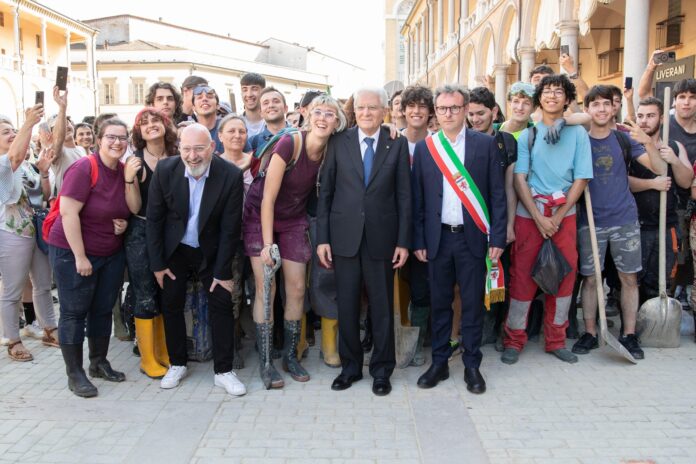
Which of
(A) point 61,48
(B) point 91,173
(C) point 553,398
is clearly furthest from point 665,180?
(A) point 61,48

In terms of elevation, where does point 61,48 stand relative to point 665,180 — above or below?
above

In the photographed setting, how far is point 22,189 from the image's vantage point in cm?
527

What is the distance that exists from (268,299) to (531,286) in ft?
7.10

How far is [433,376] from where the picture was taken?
15.0 ft

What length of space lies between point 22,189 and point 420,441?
156 inches

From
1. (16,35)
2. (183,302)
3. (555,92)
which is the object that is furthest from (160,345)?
(16,35)

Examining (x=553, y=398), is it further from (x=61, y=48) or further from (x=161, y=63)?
(x=161, y=63)

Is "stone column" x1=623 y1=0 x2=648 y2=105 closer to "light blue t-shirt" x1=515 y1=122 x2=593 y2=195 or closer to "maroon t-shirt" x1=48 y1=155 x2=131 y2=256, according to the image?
"light blue t-shirt" x1=515 y1=122 x2=593 y2=195

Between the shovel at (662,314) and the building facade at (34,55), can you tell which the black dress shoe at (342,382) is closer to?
the shovel at (662,314)

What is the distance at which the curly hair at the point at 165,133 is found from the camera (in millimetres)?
4688

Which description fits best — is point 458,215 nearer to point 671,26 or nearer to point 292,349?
point 292,349

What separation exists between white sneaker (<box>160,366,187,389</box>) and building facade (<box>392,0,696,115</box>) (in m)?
5.95

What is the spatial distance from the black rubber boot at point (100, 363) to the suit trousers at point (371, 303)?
1.78 meters

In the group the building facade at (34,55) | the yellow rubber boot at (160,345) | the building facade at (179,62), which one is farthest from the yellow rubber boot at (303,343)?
the building facade at (179,62)
